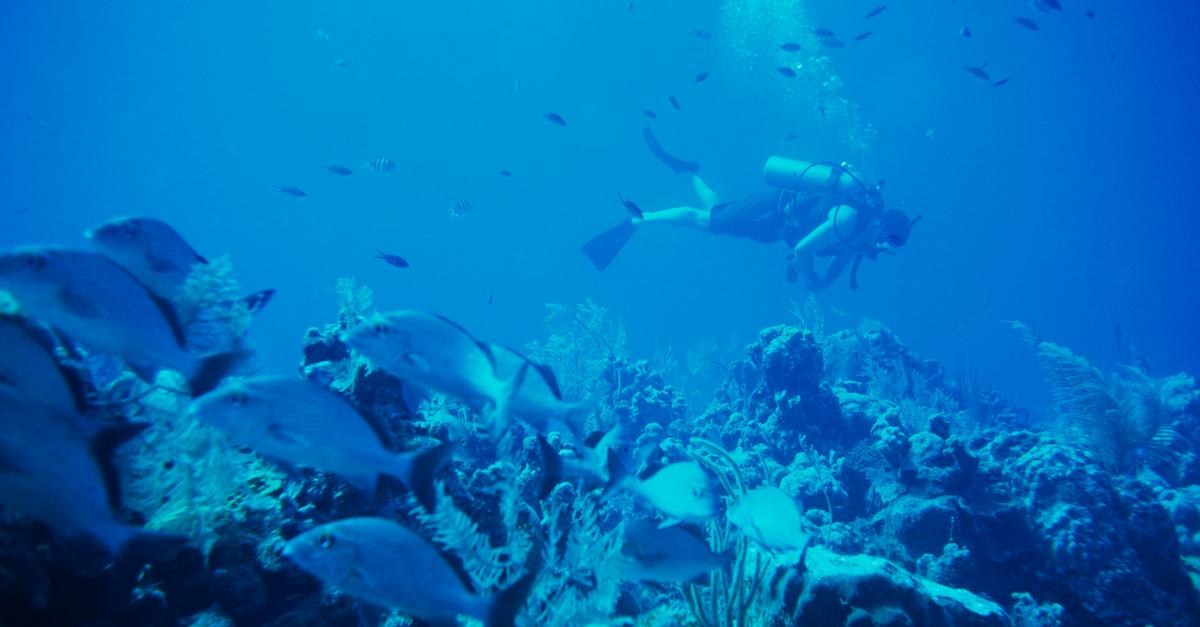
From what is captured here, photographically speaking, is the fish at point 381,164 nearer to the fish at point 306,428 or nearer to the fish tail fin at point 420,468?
the fish at point 306,428

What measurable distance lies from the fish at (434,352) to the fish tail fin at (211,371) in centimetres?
46

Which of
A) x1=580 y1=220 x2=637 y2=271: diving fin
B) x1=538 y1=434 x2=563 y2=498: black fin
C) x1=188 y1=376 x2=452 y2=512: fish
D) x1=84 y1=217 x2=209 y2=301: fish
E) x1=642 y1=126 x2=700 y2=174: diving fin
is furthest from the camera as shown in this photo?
x1=642 y1=126 x2=700 y2=174: diving fin

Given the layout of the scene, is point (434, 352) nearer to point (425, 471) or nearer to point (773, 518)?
point (425, 471)

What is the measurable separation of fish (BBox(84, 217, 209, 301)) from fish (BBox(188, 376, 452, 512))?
1.09 m

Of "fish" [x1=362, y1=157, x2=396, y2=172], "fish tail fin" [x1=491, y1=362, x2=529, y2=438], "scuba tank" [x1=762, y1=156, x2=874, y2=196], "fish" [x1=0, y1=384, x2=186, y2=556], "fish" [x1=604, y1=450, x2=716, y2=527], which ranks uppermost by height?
"scuba tank" [x1=762, y1=156, x2=874, y2=196]

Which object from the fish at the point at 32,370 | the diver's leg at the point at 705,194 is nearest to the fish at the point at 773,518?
the fish at the point at 32,370

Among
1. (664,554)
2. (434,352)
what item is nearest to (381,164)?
(434,352)

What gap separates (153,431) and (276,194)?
516 feet

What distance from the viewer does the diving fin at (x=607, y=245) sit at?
1659 centimetres

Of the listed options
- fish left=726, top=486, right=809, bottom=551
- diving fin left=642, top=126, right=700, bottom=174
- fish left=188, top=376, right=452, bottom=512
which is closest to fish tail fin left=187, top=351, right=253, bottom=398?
fish left=188, top=376, right=452, bottom=512

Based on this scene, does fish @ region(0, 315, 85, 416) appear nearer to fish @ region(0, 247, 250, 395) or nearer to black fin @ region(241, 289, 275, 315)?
fish @ region(0, 247, 250, 395)

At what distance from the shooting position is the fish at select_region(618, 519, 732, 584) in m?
2.90

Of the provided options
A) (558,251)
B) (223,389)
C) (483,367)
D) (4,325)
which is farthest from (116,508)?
(558,251)

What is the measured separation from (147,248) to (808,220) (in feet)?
49.4
